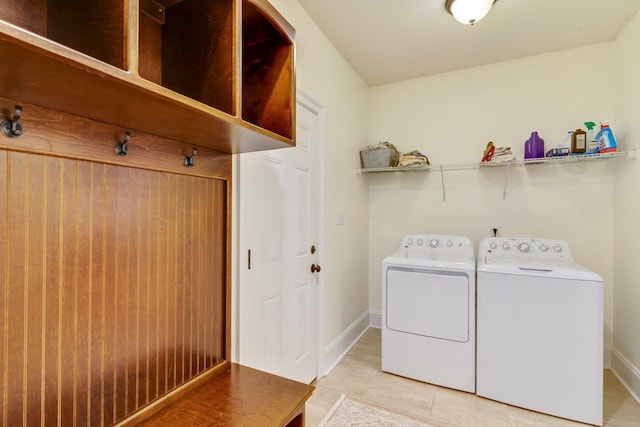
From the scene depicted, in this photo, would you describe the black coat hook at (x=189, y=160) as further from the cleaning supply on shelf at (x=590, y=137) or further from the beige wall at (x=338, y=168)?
the cleaning supply on shelf at (x=590, y=137)

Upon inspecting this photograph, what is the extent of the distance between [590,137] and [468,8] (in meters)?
1.55

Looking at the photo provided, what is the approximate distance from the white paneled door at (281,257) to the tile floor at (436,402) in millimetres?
229

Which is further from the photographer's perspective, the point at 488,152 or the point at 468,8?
the point at 488,152

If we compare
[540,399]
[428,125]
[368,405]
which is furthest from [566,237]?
[368,405]

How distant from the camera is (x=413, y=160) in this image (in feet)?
9.68

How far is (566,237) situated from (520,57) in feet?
5.44

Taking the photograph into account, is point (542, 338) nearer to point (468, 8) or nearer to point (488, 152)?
point (488, 152)

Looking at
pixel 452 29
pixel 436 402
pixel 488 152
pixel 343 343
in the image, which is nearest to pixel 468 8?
pixel 452 29

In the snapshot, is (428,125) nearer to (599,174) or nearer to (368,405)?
(599,174)

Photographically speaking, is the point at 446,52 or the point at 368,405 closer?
the point at 368,405

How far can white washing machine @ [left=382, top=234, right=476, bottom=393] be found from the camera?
2.20 meters

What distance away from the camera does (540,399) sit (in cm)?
199

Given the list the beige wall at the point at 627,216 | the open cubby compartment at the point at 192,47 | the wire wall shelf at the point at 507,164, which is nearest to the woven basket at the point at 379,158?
the wire wall shelf at the point at 507,164

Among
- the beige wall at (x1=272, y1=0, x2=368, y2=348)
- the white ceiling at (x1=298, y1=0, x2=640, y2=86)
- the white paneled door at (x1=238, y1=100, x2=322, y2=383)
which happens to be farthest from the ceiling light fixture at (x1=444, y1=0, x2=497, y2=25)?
the white paneled door at (x1=238, y1=100, x2=322, y2=383)
